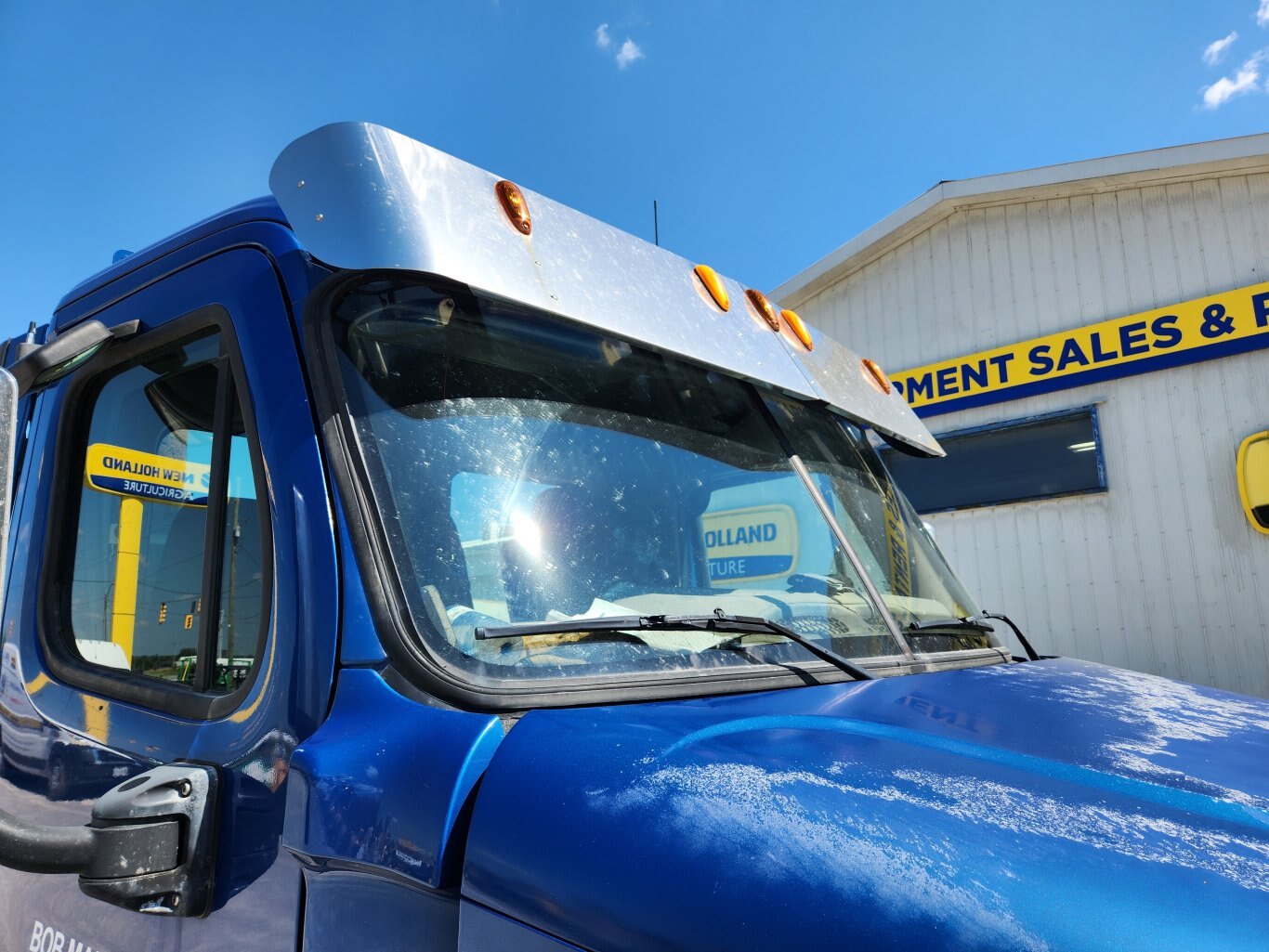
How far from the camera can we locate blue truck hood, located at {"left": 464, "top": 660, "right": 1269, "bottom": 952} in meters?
0.71

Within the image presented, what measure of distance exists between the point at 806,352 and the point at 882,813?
1.46m

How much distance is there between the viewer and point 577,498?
4.68ft

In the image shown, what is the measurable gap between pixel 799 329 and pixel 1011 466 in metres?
6.38

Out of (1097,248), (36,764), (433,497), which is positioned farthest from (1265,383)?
(36,764)

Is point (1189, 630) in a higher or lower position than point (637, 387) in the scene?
lower

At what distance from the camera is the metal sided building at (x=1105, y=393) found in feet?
22.3

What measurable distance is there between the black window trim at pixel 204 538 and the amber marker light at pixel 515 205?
48cm

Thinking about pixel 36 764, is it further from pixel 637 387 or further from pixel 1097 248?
pixel 1097 248

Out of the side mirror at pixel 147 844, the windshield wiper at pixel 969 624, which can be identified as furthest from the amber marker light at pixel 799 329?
the side mirror at pixel 147 844

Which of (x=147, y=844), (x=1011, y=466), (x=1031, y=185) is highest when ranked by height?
(x=1031, y=185)

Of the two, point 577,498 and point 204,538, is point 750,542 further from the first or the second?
point 204,538

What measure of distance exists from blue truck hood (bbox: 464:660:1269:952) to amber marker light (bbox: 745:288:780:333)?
111cm

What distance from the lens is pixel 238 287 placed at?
143 centimetres

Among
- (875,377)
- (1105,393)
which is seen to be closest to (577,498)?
(875,377)
